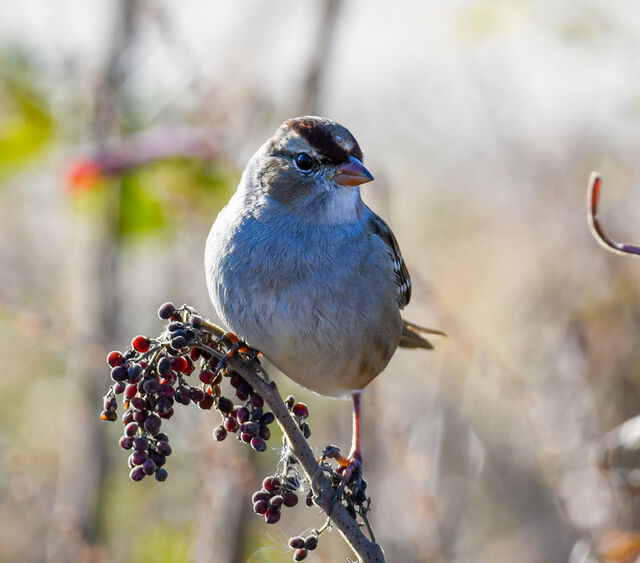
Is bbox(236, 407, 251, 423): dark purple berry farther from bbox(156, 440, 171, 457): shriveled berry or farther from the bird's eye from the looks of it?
the bird's eye

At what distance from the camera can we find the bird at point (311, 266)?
2.95 metres

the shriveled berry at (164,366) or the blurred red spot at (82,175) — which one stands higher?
the shriveled berry at (164,366)

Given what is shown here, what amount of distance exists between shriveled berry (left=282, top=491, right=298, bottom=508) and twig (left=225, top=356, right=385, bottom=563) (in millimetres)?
95

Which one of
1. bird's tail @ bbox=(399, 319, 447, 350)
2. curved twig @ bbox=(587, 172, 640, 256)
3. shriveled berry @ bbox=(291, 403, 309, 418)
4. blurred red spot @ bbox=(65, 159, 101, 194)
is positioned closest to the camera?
curved twig @ bbox=(587, 172, 640, 256)

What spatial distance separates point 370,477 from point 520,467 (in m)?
1.63

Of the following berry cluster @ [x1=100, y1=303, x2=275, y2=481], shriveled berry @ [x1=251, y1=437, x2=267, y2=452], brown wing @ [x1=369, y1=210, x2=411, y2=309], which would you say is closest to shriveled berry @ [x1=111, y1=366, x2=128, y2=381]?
berry cluster @ [x1=100, y1=303, x2=275, y2=481]

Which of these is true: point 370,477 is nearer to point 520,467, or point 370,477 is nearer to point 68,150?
point 520,467

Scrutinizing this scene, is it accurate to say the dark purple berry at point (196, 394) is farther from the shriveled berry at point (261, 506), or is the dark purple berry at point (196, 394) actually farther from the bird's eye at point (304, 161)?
the bird's eye at point (304, 161)

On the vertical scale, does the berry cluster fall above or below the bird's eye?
below

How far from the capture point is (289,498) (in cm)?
225

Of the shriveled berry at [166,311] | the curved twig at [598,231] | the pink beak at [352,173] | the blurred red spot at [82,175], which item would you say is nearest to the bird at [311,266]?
the pink beak at [352,173]

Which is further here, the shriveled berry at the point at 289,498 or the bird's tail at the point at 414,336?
the bird's tail at the point at 414,336

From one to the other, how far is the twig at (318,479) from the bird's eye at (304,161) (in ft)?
3.80

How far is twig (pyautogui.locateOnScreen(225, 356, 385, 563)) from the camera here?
2055mm
